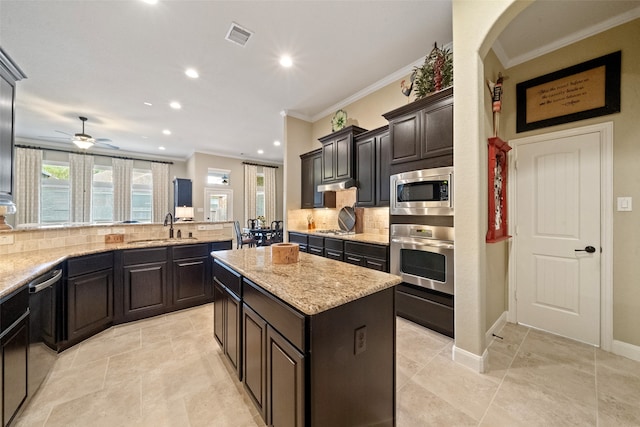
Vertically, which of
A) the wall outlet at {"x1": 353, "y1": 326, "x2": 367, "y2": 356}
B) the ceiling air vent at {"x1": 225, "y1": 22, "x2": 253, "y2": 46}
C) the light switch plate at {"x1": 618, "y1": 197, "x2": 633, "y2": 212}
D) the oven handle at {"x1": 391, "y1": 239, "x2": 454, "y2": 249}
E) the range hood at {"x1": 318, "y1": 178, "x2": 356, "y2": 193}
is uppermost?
the ceiling air vent at {"x1": 225, "y1": 22, "x2": 253, "y2": 46}

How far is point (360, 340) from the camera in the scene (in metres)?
1.16

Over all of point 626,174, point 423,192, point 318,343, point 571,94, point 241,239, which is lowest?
point 241,239

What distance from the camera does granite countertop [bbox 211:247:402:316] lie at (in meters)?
1.06

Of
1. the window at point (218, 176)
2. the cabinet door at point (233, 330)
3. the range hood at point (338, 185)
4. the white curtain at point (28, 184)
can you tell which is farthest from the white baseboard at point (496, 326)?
the white curtain at point (28, 184)

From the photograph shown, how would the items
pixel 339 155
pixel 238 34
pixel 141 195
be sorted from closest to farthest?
1. pixel 238 34
2. pixel 339 155
3. pixel 141 195

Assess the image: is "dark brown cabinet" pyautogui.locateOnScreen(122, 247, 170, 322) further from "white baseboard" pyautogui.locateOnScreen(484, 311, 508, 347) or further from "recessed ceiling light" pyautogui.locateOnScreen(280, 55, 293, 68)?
"white baseboard" pyautogui.locateOnScreen(484, 311, 508, 347)

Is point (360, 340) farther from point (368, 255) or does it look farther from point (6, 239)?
point (6, 239)

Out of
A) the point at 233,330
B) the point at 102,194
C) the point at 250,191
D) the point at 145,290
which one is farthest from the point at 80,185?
the point at 233,330

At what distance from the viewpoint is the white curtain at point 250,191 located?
27.5 ft

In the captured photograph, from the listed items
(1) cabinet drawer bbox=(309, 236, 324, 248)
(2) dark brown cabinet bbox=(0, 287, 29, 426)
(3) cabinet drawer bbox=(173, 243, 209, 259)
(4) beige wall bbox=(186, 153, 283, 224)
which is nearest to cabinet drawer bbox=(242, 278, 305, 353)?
(2) dark brown cabinet bbox=(0, 287, 29, 426)

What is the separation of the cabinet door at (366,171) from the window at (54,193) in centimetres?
777

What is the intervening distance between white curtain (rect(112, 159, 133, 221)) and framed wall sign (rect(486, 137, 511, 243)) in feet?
28.8

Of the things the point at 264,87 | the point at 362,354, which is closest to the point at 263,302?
the point at 362,354

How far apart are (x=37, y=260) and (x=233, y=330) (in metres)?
1.87
